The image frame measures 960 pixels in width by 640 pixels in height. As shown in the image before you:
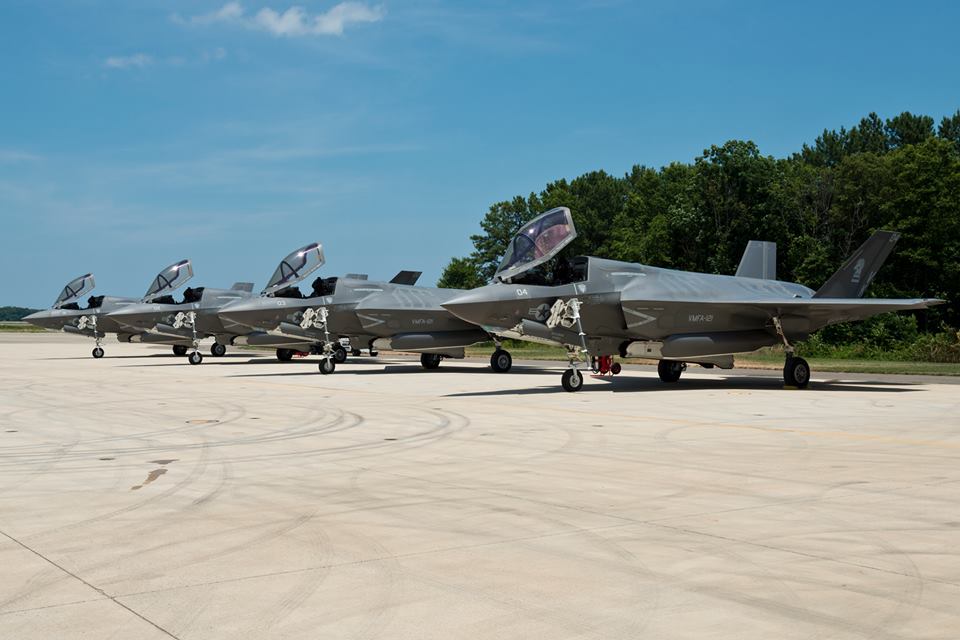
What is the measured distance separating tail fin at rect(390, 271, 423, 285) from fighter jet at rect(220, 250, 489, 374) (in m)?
0.50

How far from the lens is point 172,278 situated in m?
37.8

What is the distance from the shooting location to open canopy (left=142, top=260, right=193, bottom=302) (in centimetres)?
3781

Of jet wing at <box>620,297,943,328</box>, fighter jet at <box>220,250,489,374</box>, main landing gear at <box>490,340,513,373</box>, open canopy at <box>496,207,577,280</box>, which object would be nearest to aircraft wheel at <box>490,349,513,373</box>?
main landing gear at <box>490,340,513,373</box>

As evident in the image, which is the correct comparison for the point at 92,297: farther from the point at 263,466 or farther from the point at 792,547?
the point at 792,547

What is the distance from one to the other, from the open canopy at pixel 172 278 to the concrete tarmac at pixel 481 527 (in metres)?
25.0

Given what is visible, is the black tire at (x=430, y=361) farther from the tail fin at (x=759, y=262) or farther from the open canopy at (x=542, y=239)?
the open canopy at (x=542, y=239)

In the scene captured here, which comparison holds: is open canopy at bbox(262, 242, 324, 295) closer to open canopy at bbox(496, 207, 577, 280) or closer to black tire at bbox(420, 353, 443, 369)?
black tire at bbox(420, 353, 443, 369)

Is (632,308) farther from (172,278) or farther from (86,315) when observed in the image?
(86,315)

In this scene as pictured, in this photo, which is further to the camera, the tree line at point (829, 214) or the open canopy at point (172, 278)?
the tree line at point (829, 214)

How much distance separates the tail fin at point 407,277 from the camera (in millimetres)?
30672

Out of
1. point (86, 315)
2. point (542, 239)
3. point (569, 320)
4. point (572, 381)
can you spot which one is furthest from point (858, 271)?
point (86, 315)

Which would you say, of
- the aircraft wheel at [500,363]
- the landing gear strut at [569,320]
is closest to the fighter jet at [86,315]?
the aircraft wheel at [500,363]

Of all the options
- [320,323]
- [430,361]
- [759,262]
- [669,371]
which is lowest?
[430,361]

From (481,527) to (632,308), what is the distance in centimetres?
Result: 1450
